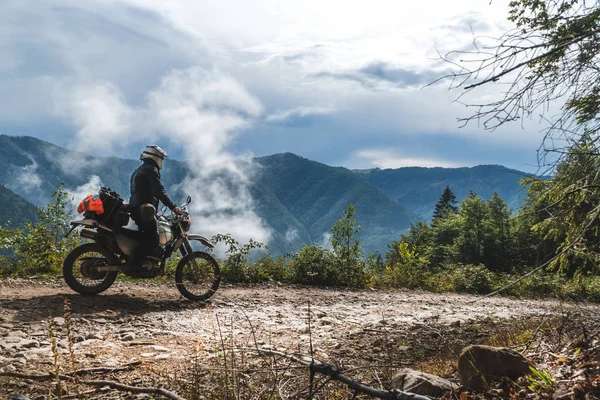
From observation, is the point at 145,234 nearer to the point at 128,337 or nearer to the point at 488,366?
the point at 128,337

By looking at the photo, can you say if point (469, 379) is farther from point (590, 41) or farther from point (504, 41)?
point (590, 41)

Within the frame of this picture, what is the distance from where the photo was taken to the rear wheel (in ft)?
24.3

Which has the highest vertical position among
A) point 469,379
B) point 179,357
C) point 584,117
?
point 584,117

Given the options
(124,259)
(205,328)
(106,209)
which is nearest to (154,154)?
(106,209)

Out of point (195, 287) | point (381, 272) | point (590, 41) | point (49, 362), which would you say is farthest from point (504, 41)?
point (381, 272)

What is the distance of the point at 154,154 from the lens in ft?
26.3

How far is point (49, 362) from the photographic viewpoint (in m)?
4.30

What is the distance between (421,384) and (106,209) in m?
6.34

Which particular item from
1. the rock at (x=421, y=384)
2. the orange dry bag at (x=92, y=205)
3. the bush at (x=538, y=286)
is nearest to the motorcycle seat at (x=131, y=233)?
the orange dry bag at (x=92, y=205)

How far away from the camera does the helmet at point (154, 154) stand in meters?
7.98

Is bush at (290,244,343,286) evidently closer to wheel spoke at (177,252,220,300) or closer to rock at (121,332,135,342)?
wheel spoke at (177,252,220,300)

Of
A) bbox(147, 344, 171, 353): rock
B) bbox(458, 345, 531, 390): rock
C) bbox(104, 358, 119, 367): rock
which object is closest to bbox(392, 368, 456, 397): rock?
bbox(458, 345, 531, 390): rock

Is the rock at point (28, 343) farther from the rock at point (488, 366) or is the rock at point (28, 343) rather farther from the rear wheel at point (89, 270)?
the rock at point (488, 366)

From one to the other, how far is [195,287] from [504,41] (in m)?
6.65
